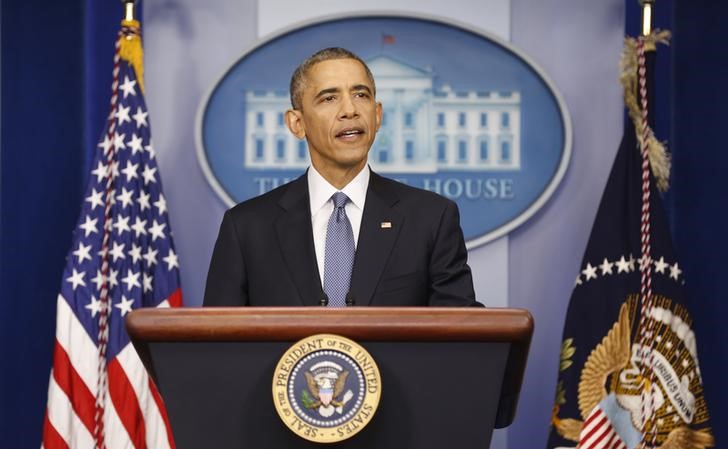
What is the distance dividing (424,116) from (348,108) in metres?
1.61

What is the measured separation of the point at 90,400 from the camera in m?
3.47

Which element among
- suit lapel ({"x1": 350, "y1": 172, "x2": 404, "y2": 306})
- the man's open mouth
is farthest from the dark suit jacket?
the man's open mouth

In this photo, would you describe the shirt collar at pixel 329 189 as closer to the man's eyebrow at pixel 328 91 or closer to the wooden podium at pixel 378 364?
the man's eyebrow at pixel 328 91

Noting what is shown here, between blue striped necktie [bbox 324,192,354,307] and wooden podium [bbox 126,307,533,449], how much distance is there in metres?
0.61

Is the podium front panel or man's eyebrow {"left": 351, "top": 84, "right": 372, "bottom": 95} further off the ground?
man's eyebrow {"left": 351, "top": 84, "right": 372, "bottom": 95}

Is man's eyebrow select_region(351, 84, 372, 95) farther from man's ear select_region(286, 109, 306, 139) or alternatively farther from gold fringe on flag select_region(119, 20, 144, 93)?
gold fringe on flag select_region(119, 20, 144, 93)

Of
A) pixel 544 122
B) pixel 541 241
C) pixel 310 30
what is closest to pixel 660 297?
pixel 541 241

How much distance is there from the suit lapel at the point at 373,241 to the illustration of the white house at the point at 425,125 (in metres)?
1.62

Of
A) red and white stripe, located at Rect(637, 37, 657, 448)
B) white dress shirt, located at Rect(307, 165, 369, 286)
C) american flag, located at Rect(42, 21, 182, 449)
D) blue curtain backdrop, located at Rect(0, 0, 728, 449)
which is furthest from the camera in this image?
blue curtain backdrop, located at Rect(0, 0, 728, 449)

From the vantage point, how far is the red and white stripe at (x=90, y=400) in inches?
135

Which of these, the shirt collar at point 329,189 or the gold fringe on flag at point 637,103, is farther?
the gold fringe on flag at point 637,103

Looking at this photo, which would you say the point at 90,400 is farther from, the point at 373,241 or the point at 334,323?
the point at 334,323

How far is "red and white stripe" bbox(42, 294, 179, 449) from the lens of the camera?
3.43 meters

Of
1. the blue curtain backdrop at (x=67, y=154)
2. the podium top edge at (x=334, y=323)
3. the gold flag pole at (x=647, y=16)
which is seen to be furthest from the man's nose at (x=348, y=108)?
the blue curtain backdrop at (x=67, y=154)
